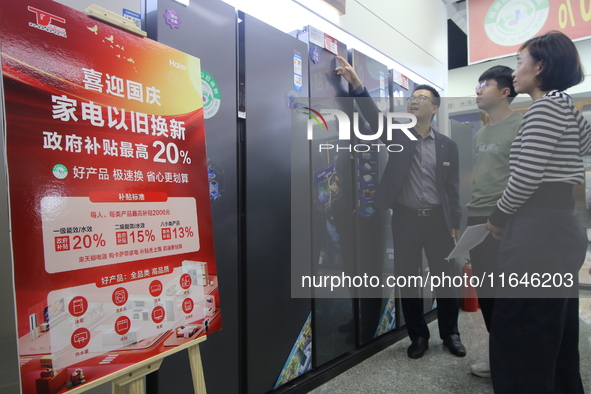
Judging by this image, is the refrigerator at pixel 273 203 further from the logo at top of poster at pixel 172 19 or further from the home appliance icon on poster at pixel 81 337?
the home appliance icon on poster at pixel 81 337

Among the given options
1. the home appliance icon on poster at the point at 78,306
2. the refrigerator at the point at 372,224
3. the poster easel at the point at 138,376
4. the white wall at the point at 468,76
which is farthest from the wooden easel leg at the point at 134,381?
the white wall at the point at 468,76

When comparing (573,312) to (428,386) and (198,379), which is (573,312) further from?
(198,379)

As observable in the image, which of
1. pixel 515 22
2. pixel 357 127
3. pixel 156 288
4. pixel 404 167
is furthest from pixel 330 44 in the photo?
pixel 515 22

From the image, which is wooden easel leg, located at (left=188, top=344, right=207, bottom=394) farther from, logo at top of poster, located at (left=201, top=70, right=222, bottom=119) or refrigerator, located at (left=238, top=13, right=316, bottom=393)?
logo at top of poster, located at (left=201, top=70, right=222, bottom=119)

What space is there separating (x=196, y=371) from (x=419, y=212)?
172 cm

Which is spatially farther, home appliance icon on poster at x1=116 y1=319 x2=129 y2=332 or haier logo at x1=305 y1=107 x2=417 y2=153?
haier logo at x1=305 y1=107 x2=417 y2=153

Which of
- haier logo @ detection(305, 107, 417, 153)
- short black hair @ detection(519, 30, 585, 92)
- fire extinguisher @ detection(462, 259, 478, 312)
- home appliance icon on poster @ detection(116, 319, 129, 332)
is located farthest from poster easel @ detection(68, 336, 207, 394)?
fire extinguisher @ detection(462, 259, 478, 312)

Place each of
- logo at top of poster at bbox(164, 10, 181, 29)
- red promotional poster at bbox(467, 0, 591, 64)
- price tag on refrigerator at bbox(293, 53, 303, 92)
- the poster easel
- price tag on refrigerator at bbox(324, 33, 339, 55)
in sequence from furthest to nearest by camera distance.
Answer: red promotional poster at bbox(467, 0, 591, 64), price tag on refrigerator at bbox(324, 33, 339, 55), price tag on refrigerator at bbox(293, 53, 303, 92), logo at top of poster at bbox(164, 10, 181, 29), the poster easel

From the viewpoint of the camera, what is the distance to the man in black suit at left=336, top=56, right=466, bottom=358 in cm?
244

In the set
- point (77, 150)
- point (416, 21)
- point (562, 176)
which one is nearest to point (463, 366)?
point (562, 176)

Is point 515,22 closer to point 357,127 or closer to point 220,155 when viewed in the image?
point 357,127

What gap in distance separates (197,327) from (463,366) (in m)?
1.86

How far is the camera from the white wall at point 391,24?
2.22 meters

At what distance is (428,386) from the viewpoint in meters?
2.08
